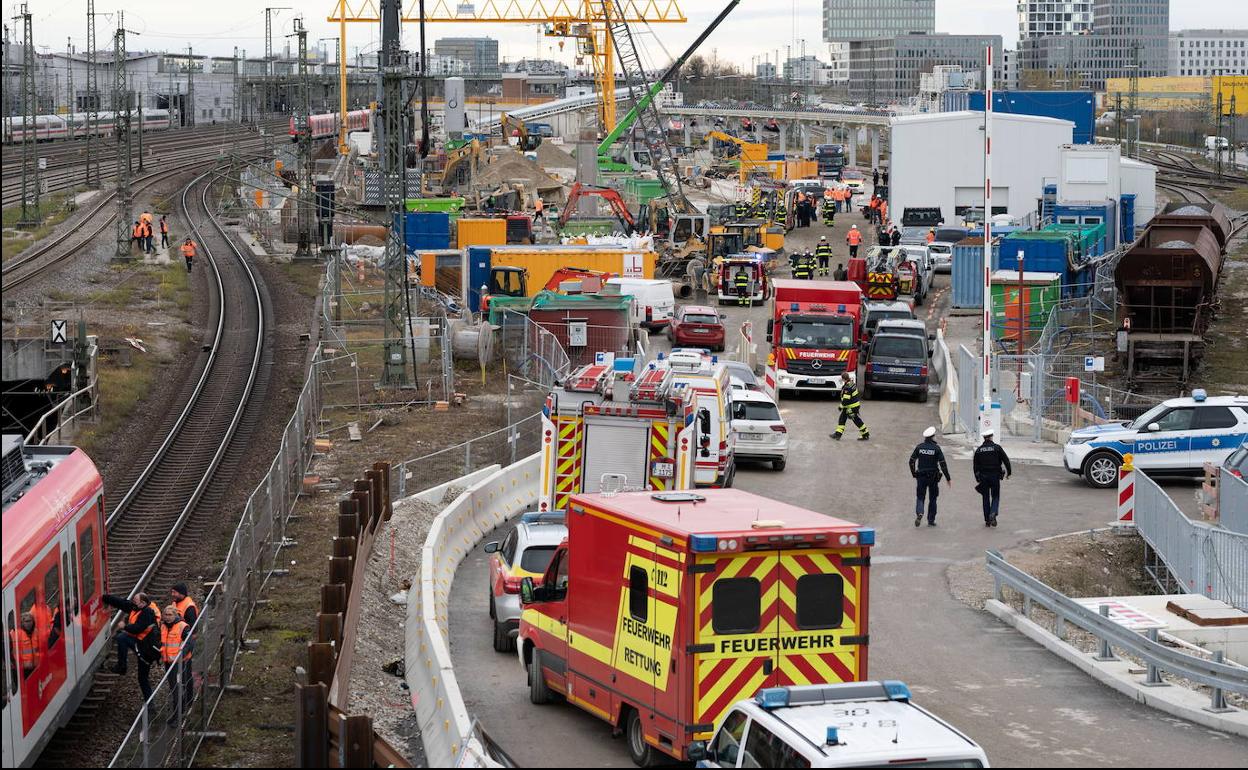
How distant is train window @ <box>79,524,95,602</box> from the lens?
16125 mm

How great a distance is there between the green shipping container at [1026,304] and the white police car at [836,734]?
33.9 m

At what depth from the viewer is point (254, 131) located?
12694 cm

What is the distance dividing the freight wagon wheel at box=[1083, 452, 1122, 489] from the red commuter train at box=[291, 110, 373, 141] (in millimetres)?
83572

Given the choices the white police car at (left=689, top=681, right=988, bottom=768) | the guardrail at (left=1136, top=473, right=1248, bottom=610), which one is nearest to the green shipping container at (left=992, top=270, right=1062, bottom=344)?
the guardrail at (left=1136, top=473, right=1248, bottom=610)

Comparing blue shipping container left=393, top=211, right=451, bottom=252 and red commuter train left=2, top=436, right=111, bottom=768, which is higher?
blue shipping container left=393, top=211, right=451, bottom=252

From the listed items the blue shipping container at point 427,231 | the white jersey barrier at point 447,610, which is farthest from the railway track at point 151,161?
the white jersey barrier at point 447,610

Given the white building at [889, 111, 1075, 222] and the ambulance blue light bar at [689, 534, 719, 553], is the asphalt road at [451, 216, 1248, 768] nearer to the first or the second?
the ambulance blue light bar at [689, 534, 719, 553]

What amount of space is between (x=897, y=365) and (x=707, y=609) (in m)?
24.9

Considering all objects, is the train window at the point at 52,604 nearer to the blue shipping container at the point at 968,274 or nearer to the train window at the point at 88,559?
the train window at the point at 88,559

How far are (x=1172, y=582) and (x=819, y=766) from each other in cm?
1547

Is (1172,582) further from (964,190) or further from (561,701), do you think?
(964,190)

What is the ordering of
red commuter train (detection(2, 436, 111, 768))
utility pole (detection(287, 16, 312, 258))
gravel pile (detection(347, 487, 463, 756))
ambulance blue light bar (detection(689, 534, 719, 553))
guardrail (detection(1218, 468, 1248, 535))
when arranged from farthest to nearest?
utility pole (detection(287, 16, 312, 258)), guardrail (detection(1218, 468, 1248, 535)), gravel pile (detection(347, 487, 463, 756)), red commuter train (detection(2, 436, 111, 768)), ambulance blue light bar (detection(689, 534, 719, 553))

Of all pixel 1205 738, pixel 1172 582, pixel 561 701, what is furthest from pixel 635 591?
pixel 1172 582

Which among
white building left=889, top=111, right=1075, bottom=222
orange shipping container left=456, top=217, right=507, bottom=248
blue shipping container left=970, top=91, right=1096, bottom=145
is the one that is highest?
blue shipping container left=970, top=91, right=1096, bottom=145
